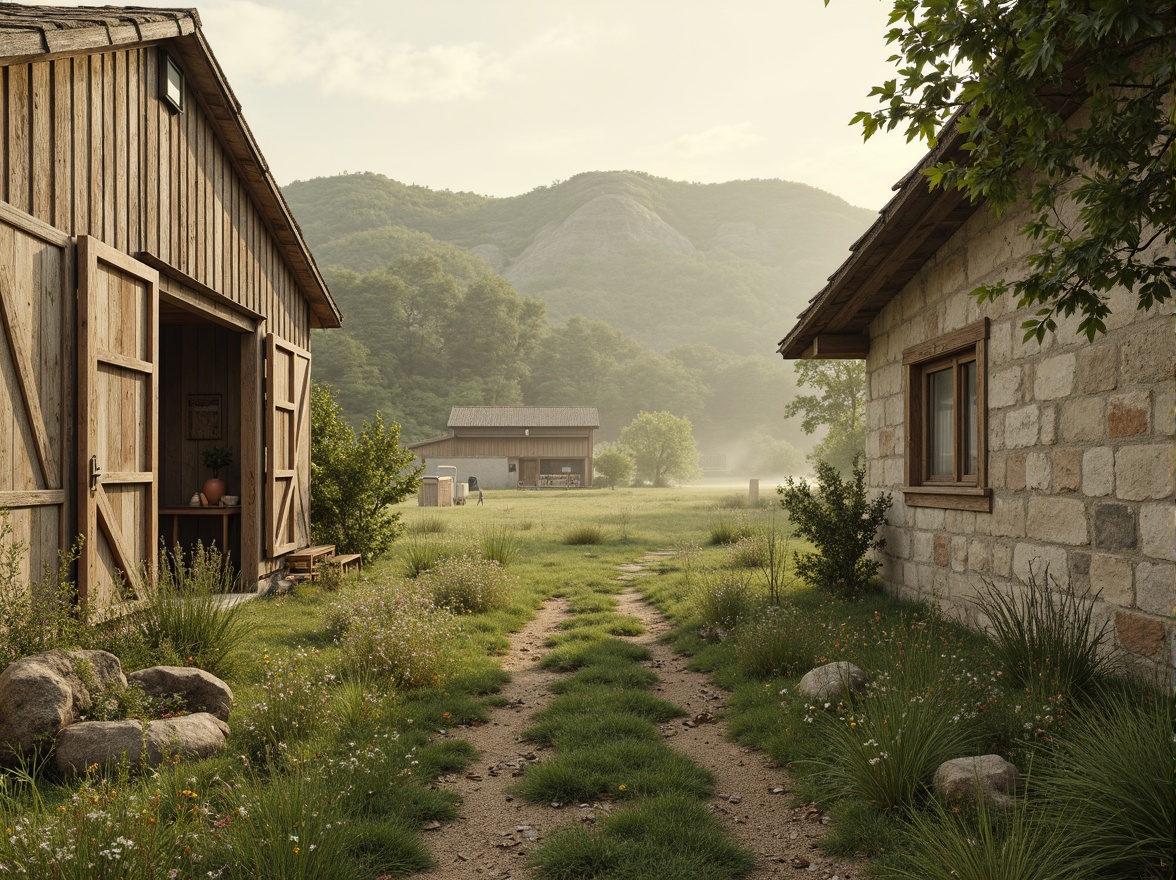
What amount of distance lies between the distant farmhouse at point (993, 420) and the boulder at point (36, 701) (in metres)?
6.25

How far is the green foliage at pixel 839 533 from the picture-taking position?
32.2 feet

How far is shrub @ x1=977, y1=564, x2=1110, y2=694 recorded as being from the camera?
17.1ft

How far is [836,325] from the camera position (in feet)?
35.7

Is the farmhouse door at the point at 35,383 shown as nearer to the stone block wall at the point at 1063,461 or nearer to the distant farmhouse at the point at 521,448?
the stone block wall at the point at 1063,461

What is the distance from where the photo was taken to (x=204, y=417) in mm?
11477

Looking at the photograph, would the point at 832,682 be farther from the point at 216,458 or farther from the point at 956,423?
the point at 216,458

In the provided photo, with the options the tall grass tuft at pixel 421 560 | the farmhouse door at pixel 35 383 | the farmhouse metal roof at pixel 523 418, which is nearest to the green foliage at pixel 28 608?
the farmhouse door at pixel 35 383

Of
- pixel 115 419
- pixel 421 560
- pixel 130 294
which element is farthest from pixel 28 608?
pixel 421 560

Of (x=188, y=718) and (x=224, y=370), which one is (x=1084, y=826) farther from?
(x=224, y=370)

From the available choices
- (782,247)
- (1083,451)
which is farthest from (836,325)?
(782,247)

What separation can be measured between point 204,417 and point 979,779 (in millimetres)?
10531

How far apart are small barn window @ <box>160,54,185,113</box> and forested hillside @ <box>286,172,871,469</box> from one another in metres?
59.8

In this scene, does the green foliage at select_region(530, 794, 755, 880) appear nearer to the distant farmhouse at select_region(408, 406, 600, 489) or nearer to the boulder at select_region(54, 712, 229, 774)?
the boulder at select_region(54, 712, 229, 774)

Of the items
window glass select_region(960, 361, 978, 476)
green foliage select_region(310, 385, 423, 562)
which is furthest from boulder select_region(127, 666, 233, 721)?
green foliage select_region(310, 385, 423, 562)
